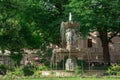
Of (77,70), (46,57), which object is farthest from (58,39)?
(77,70)

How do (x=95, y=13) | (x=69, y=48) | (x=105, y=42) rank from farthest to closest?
(x=105, y=42) → (x=95, y=13) → (x=69, y=48)

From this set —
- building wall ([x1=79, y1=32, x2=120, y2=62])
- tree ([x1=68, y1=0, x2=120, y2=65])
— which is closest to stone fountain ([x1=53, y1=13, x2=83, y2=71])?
tree ([x1=68, y1=0, x2=120, y2=65])

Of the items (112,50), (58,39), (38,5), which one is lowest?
(112,50)

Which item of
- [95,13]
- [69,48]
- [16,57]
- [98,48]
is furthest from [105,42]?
[69,48]

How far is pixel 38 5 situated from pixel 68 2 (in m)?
3.16

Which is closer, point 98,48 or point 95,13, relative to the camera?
point 95,13

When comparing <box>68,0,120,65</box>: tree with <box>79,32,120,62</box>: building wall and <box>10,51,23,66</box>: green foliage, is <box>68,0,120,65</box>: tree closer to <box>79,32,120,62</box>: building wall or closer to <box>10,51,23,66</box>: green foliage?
<box>10,51,23,66</box>: green foliage

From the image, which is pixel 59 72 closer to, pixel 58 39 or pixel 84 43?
pixel 58 39

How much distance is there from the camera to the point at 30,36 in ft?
121

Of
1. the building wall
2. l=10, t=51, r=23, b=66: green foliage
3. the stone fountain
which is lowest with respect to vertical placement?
the building wall

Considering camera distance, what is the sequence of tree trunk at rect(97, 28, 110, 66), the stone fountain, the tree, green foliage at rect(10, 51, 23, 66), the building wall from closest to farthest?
the stone fountain → the tree → green foliage at rect(10, 51, 23, 66) → tree trunk at rect(97, 28, 110, 66) → the building wall

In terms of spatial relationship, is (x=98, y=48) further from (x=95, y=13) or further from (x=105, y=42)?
(x=95, y=13)

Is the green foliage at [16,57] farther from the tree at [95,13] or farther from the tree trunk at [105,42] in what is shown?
the tree trunk at [105,42]

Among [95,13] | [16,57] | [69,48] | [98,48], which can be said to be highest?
[95,13]
